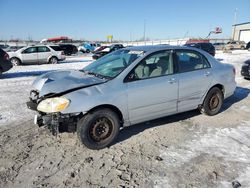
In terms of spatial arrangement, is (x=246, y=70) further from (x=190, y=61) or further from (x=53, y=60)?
(x=53, y=60)

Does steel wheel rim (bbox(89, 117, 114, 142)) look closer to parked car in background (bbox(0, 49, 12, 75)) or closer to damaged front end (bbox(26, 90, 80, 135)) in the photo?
damaged front end (bbox(26, 90, 80, 135))

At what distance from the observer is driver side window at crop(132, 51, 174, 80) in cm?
447

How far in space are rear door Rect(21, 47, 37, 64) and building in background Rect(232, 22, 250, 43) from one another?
54.9 meters

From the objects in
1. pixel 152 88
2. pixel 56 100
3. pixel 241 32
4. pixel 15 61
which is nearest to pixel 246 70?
pixel 152 88

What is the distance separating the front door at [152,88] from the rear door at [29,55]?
50.2 ft

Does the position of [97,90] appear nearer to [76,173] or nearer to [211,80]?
[76,173]

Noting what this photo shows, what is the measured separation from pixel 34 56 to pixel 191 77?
50.9ft

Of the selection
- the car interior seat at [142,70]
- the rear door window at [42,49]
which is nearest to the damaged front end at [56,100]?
the car interior seat at [142,70]

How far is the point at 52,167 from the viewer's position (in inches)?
141

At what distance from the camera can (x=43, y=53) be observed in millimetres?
18594

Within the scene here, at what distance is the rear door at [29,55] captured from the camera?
1783cm

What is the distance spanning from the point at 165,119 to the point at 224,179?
7.80 feet

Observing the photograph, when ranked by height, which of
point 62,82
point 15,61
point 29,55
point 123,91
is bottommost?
point 15,61

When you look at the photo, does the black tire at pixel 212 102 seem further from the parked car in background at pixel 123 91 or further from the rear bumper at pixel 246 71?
the rear bumper at pixel 246 71
